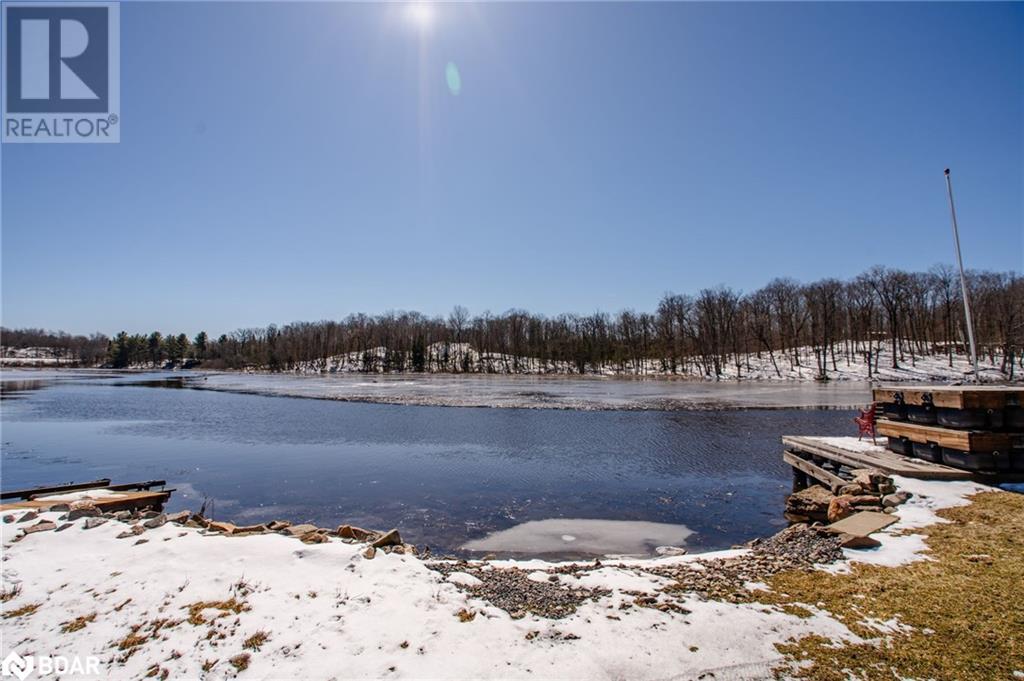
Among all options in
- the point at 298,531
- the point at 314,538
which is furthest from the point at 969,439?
the point at 298,531

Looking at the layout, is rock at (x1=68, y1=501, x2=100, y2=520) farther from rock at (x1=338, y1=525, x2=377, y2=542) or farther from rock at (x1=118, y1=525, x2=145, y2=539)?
rock at (x1=338, y1=525, x2=377, y2=542)

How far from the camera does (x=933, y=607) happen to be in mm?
5410

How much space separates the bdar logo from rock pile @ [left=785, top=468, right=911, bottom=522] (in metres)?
12.6

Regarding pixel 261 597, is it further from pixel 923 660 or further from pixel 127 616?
pixel 923 660

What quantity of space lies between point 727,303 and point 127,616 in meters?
100

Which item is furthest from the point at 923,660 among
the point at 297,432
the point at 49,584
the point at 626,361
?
the point at 626,361

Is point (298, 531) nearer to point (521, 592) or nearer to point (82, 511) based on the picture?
point (82, 511)

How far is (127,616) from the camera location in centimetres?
582

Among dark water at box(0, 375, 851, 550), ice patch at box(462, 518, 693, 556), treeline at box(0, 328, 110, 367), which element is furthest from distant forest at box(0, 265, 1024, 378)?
ice patch at box(462, 518, 693, 556)

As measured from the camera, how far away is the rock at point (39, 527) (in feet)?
28.6

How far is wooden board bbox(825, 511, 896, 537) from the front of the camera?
8039 mm

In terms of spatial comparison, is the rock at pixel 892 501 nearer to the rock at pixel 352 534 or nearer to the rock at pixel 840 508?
the rock at pixel 840 508

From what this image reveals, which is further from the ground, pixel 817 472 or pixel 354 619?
pixel 354 619

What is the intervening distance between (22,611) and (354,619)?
425cm
